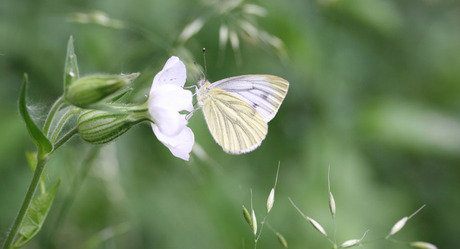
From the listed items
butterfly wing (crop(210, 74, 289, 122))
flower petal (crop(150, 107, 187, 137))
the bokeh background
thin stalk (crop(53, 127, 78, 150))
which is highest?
flower petal (crop(150, 107, 187, 137))

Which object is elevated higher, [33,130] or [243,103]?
[33,130]

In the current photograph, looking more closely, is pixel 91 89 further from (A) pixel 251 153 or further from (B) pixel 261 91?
(A) pixel 251 153

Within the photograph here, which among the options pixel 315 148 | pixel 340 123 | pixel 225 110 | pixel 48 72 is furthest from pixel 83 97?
pixel 340 123

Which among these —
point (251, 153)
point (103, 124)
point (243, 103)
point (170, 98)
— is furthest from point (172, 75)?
point (251, 153)

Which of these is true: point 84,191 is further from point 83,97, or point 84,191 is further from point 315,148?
point 83,97

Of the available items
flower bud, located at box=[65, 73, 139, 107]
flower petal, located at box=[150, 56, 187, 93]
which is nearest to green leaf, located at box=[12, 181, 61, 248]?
flower bud, located at box=[65, 73, 139, 107]

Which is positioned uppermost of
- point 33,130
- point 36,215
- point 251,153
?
point 33,130

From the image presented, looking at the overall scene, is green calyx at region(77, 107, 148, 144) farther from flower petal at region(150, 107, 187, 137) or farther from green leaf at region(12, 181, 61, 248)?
green leaf at region(12, 181, 61, 248)

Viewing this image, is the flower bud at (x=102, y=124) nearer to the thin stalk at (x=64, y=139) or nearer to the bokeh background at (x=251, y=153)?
the thin stalk at (x=64, y=139)
